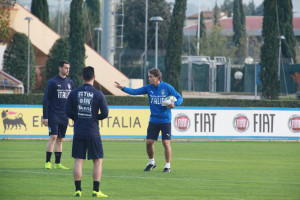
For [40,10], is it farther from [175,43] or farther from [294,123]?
[294,123]

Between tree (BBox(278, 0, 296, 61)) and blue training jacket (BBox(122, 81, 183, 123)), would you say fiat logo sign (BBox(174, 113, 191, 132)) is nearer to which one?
blue training jacket (BBox(122, 81, 183, 123))

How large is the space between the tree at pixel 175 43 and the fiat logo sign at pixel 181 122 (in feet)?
37.9

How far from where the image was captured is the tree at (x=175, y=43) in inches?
1517

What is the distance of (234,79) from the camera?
66125 millimetres

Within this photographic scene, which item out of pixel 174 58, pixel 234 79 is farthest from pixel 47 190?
pixel 234 79

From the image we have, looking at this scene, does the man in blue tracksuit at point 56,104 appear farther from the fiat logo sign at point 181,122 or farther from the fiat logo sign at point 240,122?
the fiat logo sign at point 240,122

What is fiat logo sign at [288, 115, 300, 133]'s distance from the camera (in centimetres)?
Result: 2731

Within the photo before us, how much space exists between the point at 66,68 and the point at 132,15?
211 feet

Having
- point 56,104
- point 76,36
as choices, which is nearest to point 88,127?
point 56,104

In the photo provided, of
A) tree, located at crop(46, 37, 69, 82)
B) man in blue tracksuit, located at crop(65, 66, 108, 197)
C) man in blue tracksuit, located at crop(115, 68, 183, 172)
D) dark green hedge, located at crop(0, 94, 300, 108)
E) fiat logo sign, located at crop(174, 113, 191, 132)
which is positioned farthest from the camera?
tree, located at crop(46, 37, 69, 82)

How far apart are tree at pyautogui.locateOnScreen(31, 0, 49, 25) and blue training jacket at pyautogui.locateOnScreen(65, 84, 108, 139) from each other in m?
44.7

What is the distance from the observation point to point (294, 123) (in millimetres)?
27406

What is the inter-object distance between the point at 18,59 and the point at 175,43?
Result: 10647 mm

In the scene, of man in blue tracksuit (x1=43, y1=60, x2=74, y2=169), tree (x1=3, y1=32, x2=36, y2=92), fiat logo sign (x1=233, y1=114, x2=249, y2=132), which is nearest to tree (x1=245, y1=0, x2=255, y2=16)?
tree (x1=3, y1=32, x2=36, y2=92)
